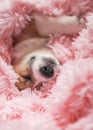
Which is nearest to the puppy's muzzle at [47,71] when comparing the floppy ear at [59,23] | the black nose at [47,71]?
the black nose at [47,71]

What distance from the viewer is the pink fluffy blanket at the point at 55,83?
65 centimetres

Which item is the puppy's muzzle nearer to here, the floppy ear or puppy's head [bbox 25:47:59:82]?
puppy's head [bbox 25:47:59:82]

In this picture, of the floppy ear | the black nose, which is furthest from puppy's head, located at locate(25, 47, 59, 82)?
the floppy ear

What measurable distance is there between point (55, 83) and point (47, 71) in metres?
0.08

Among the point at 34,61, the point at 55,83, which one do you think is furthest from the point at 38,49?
the point at 55,83

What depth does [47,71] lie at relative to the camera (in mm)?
1049

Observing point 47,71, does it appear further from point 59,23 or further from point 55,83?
point 59,23

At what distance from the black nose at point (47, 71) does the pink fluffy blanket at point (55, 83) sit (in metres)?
0.03

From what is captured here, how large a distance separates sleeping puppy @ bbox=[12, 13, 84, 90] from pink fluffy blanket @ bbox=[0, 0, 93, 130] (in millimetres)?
26

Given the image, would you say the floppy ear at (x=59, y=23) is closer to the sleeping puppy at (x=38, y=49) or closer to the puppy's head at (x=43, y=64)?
the sleeping puppy at (x=38, y=49)

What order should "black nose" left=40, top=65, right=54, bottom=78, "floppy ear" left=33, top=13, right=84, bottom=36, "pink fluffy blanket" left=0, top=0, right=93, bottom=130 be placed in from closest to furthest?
"pink fluffy blanket" left=0, top=0, right=93, bottom=130, "black nose" left=40, top=65, right=54, bottom=78, "floppy ear" left=33, top=13, right=84, bottom=36

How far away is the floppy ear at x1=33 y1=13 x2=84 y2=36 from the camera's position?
1.17m

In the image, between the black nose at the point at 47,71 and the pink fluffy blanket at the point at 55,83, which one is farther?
the black nose at the point at 47,71

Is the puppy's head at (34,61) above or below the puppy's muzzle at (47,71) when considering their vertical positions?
above
